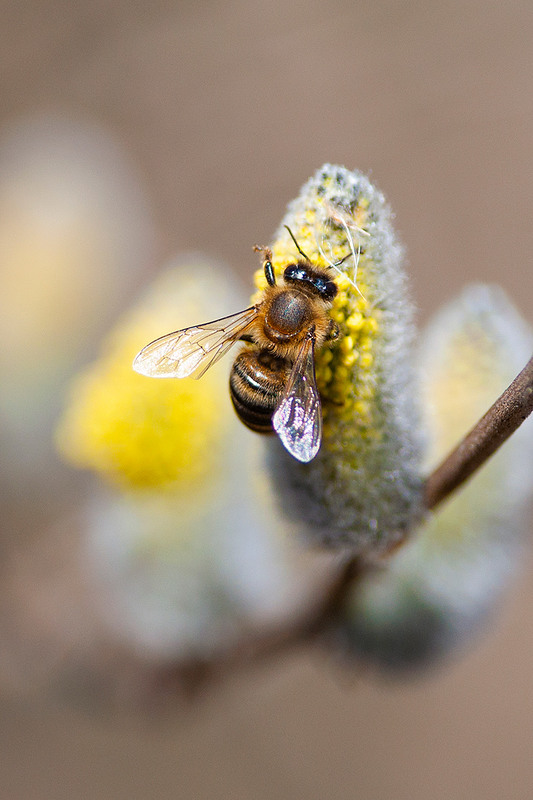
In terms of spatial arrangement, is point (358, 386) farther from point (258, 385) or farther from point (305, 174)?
point (305, 174)

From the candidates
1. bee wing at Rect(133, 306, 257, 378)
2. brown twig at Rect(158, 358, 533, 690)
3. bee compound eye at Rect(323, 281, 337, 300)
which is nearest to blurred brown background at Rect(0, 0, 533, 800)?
brown twig at Rect(158, 358, 533, 690)

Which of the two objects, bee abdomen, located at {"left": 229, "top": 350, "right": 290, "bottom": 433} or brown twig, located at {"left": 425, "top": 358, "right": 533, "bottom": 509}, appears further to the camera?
bee abdomen, located at {"left": 229, "top": 350, "right": 290, "bottom": 433}

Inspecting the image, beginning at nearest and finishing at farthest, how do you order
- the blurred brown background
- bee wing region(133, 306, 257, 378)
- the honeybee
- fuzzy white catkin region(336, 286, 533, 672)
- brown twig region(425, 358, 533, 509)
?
1. brown twig region(425, 358, 533, 509)
2. the honeybee
3. bee wing region(133, 306, 257, 378)
4. fuzzy white catkin region(336, 286, 533, 672)
5. the blurred brown background

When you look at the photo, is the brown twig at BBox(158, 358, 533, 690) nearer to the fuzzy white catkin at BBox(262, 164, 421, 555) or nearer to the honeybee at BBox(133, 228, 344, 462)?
the fuzzy white catkin at BBox(262, 164, 421, 555)

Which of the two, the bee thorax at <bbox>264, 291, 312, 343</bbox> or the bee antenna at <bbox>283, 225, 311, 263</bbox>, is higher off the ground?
the bee antenna at <bbox>283, 225, 311, 263</bbox>

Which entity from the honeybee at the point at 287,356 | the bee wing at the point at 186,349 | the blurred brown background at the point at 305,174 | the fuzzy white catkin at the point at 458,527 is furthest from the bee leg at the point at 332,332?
the blurred brown background at the point at 305,174

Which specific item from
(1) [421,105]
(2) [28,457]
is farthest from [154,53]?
(2) [28,457]

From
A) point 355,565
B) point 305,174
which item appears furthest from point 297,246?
point 305,174
